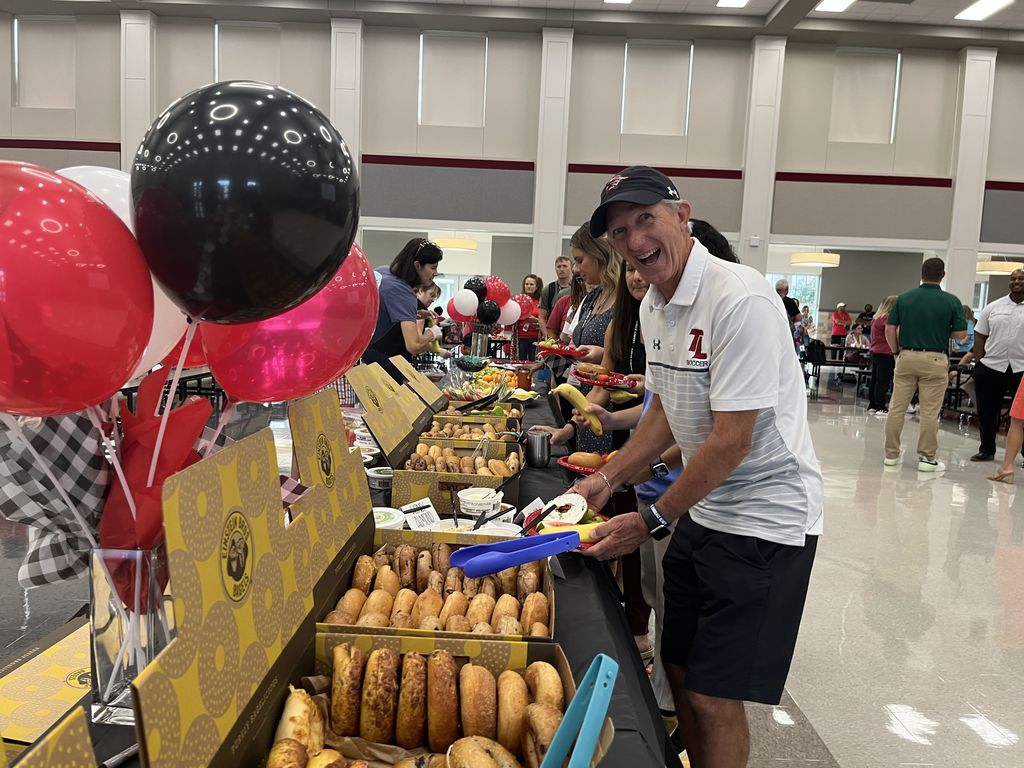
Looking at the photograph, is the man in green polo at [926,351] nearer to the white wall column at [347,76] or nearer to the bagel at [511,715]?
the bagel at [511,715]

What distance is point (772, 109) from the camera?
1168 cm

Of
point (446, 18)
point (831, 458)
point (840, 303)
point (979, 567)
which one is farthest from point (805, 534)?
point (840, 303)

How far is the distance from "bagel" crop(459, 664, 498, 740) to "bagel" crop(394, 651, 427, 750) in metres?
0.05

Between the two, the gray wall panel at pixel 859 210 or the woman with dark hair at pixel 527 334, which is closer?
the woman with dark hair at pixel 527 334

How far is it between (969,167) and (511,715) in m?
14.0

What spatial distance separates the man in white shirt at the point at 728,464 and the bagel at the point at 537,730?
1.96ft

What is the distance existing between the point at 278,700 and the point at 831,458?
6624 mm

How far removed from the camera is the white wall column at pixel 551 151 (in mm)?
11664

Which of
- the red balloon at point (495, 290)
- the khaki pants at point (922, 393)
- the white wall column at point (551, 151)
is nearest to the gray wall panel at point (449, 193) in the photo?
the white wall column at point (551, 151)

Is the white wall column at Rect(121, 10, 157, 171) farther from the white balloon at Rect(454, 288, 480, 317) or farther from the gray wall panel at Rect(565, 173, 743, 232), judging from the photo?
the white balloon at Rect(454, 288, 480, 317)

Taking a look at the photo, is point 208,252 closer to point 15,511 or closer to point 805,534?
point 15,511

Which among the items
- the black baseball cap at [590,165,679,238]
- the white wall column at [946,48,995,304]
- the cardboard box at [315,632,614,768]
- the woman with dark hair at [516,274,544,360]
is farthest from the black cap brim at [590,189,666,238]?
the white wall column at [946,48,995,304]

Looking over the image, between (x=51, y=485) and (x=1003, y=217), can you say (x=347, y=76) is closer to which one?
(x=1003, y=217)

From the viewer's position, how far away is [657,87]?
12047mm
